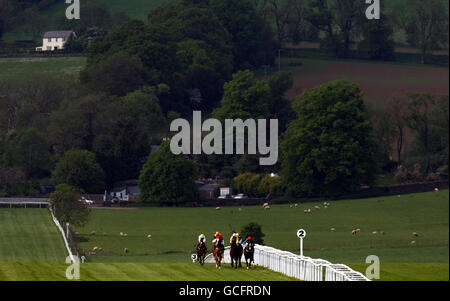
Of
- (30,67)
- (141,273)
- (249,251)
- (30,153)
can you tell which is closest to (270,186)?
(30,153)

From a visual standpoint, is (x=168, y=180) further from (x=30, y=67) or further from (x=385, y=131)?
(x=30, y=67)

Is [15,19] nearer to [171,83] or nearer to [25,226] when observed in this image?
[171,83]

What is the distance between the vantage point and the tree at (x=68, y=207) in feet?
244

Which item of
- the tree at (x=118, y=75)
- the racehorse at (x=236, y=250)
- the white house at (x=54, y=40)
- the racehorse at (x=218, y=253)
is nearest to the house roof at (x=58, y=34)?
the white house at (x=54, y=40)

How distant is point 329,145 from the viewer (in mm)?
97125

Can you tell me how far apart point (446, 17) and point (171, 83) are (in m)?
29.7

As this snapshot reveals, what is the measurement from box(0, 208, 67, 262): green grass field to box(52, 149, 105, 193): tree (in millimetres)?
11371

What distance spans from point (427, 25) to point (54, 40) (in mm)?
41405

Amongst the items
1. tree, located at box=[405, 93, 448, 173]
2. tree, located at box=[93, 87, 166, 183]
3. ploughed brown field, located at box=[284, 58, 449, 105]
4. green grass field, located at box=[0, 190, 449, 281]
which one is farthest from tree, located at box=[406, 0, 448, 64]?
green grass field, located at box=[0, 190, 449, 281]

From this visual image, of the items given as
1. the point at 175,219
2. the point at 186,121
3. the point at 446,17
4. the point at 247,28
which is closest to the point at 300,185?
the point at 175,219

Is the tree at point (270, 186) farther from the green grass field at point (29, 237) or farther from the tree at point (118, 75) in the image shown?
the tree at point (118, 75)

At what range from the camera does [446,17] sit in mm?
128750

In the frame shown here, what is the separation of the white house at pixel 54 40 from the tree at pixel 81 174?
18.9 m

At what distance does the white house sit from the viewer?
110 meters
